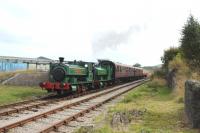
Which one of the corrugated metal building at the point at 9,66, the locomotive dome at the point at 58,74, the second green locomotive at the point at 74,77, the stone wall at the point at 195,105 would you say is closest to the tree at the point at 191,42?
the second green locomotive at the point at 74,77

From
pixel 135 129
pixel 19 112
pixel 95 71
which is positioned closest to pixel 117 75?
pixel 95 71

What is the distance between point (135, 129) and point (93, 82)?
19502 mm

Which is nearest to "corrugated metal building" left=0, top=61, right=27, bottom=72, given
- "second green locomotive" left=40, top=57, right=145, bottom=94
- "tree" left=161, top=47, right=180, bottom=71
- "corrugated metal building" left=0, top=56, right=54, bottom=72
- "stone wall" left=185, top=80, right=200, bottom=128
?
"corrugated metal building" left=0, top=56, right=54, bottom=72

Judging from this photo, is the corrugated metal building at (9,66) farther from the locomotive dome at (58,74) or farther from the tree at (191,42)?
the tree at (191,42)

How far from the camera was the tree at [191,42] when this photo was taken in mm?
26031

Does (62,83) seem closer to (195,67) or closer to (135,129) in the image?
(195,67)

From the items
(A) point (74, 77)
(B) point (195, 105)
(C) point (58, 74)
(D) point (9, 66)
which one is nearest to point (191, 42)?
Result: (A) point (74, 77)

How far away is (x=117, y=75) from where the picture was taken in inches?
1609

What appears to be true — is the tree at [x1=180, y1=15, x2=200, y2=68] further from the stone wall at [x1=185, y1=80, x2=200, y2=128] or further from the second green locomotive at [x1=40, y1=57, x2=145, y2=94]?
the stone wall at [x1=185, y1=80, x2=200, y2=128]

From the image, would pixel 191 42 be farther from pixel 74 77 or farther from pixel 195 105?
pixel 195 105

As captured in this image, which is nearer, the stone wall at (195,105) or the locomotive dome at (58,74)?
the stone wall at (195,105)

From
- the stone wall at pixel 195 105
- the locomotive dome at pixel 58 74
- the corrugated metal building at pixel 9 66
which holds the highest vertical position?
the corrugated metal building at pixel 9 66

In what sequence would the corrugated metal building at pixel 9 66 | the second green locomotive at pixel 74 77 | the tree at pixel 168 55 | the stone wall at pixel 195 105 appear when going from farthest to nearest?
the corrugated metal building at pixel 9 66 → the tree at pixel 168 55 → the second green locomotive at pixel 74 77 → the stone wall at pixel 195 105

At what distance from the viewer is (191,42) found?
26.2 metres
